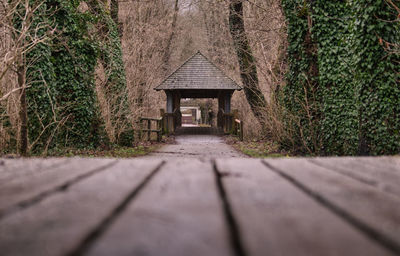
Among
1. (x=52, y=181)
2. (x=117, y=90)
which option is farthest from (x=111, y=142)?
(x=52, y=181)

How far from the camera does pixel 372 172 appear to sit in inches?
65.1

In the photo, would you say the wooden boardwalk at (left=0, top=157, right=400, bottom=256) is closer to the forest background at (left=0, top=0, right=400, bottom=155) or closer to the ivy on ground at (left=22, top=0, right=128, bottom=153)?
the forest background at (left=0, top=0, right=400, bottom=155)

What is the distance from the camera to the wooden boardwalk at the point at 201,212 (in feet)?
2.41

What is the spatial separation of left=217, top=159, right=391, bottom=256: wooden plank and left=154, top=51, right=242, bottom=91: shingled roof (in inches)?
625

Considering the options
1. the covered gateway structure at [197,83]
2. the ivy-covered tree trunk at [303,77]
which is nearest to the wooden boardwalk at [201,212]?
the ivy-covered tree trunk at [303,77]

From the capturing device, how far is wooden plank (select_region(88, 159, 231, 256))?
2.38 feet

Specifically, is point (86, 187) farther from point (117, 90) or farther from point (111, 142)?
point (117, 90)

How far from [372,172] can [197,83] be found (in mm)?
16081

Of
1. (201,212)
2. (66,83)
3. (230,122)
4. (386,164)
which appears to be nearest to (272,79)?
(230,122)

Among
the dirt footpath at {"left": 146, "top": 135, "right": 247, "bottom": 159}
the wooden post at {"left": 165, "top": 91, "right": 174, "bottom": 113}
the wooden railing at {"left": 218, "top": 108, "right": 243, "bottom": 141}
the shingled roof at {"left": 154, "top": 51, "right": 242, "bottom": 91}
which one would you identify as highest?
the shingled roof at {"left": 154, "top": 51, "right": 242, "bottom": 91}

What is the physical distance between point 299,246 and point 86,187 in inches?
35.9

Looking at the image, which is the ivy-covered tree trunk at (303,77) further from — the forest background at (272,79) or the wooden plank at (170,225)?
the wooden plank at (170,225)

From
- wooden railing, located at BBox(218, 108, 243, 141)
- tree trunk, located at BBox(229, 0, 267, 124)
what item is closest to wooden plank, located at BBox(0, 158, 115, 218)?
tree trunk, located at BBox(229, 0, 267, 124)

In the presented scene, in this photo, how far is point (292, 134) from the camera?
A: 331 inches
